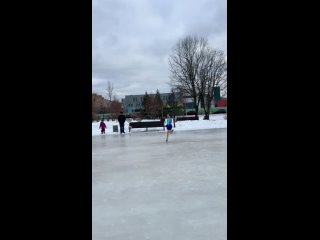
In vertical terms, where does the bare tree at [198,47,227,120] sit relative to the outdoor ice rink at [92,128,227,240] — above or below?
above

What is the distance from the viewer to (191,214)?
4137 millimetres

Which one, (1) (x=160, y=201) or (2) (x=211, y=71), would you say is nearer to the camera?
(1) (x=160, y=201)

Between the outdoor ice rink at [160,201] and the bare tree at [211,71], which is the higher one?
the bare tree at [211,71]

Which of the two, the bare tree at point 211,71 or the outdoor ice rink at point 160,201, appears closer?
the outdoor ice rink at point 160,201

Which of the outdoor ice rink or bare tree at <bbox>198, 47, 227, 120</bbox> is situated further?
bare tree at <bbox>198, 47, 227, 120</bbox>
